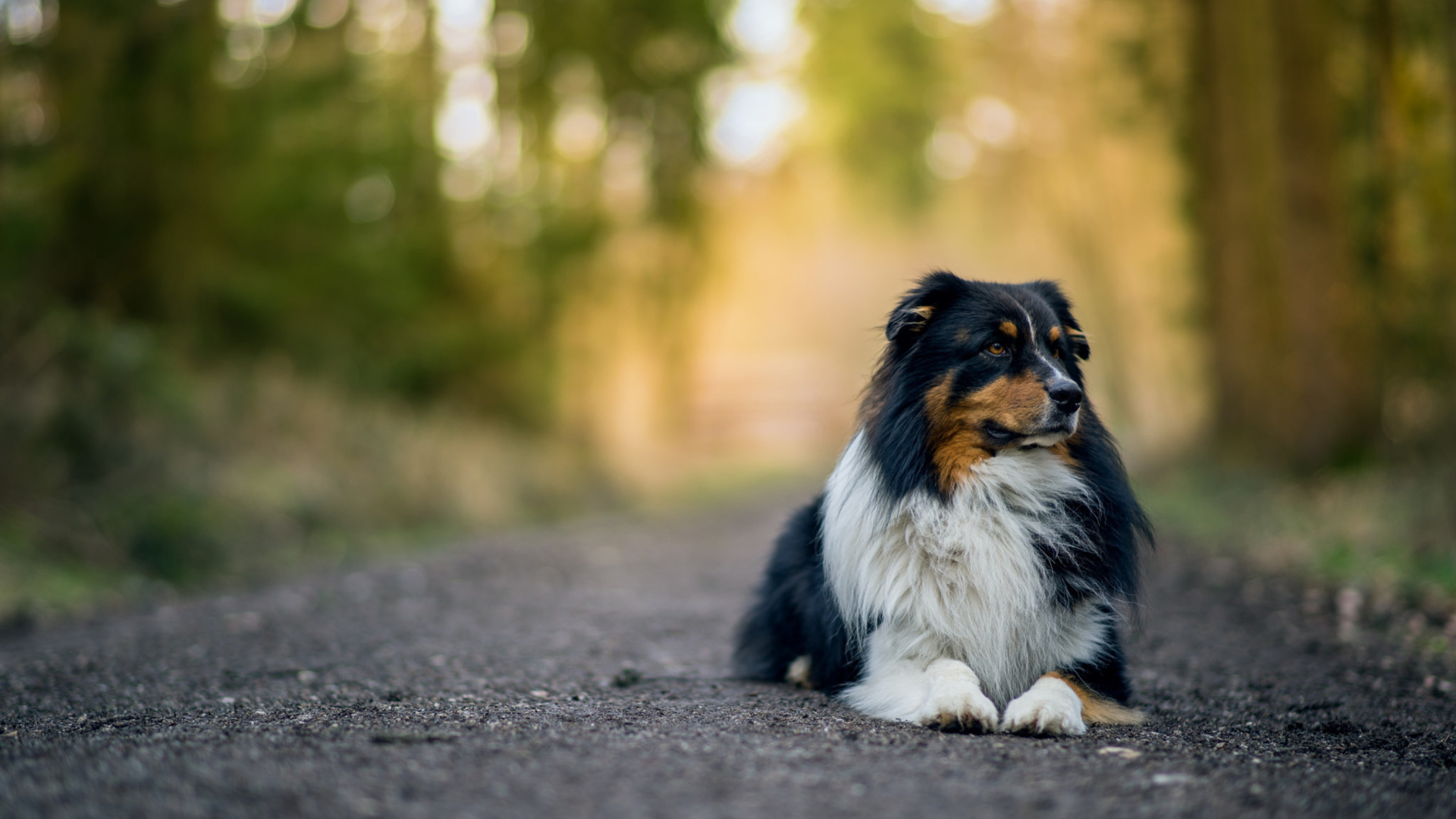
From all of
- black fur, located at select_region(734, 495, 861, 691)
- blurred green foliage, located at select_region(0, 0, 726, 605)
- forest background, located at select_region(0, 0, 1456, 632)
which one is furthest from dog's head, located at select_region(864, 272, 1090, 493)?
blurred green foliage, located at select_region(0, 0, 726, 605)

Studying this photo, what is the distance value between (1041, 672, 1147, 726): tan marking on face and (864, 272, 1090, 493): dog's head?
821 mm

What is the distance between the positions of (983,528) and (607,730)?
1.54 metres

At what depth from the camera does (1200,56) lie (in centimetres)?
1445

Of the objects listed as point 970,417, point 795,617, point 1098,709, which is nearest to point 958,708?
point 1098,709

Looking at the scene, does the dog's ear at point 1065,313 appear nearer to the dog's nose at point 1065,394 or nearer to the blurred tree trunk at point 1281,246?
the dog's nose at point 1065,394

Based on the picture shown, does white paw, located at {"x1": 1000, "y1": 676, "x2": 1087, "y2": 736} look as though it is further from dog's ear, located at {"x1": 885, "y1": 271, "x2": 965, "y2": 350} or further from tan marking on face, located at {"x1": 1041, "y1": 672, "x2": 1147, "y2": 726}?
dog's ear, located at {"x1": 885, "y1": 271, "x2": 965, "y2": 350}

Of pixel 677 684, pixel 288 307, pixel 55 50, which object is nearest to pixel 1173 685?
pixel 677 684

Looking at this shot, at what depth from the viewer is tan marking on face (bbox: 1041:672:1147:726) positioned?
3895 mm

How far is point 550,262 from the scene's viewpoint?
16672 millimetres

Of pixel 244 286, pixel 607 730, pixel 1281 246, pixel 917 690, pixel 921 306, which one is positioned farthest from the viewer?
pixel 244 286

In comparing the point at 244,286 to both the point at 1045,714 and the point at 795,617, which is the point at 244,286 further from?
the point at 1045,714

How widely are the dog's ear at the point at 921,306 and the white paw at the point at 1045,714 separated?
1437 millimetres

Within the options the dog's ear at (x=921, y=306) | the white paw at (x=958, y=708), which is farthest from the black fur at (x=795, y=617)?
the dog's ear at (x=921, y=306)

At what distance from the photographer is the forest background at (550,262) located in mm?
8688
